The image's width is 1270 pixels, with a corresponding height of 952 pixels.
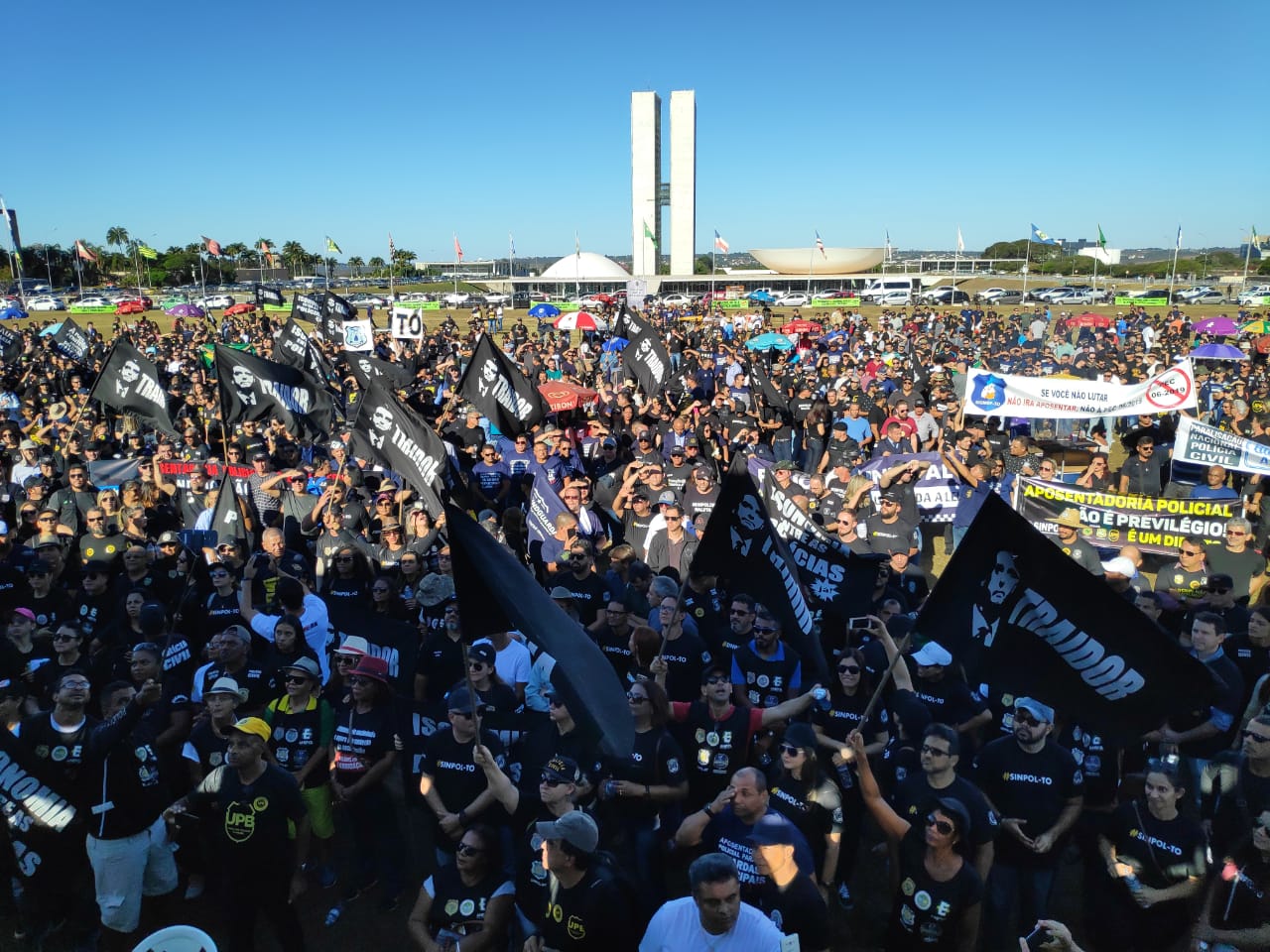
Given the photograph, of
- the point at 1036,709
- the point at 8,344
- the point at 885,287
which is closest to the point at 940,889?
the point at 1036,709

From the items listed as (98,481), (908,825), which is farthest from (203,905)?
(98,481)

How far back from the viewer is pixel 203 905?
5.18 meters

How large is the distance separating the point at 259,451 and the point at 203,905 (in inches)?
278

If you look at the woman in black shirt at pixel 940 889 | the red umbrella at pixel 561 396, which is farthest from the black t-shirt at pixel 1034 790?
the red umbrella at pixel 561 396

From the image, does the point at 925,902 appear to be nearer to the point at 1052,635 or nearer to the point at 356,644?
the point at 1052,635

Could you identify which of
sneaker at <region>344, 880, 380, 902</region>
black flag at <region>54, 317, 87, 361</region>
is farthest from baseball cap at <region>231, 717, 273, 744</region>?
black flag at <region>54, 317, 87, 361</region>

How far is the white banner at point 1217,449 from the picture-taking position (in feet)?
28.9

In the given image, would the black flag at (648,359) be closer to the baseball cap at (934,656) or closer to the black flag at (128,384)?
the black flag at (128,384)

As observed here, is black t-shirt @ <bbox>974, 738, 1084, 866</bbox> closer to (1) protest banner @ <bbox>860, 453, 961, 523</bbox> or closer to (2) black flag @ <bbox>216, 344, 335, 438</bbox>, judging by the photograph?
(1) protest banner @ <bbox>860, 453, 961, 523</bbox>

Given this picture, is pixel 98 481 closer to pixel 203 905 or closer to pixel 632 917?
pixel 203 905

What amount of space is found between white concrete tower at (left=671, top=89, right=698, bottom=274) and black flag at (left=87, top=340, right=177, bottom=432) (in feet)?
315

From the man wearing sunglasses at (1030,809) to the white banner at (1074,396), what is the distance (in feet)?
26.8

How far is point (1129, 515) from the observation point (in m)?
7.80

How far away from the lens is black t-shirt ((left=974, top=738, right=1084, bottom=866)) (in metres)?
4.29
